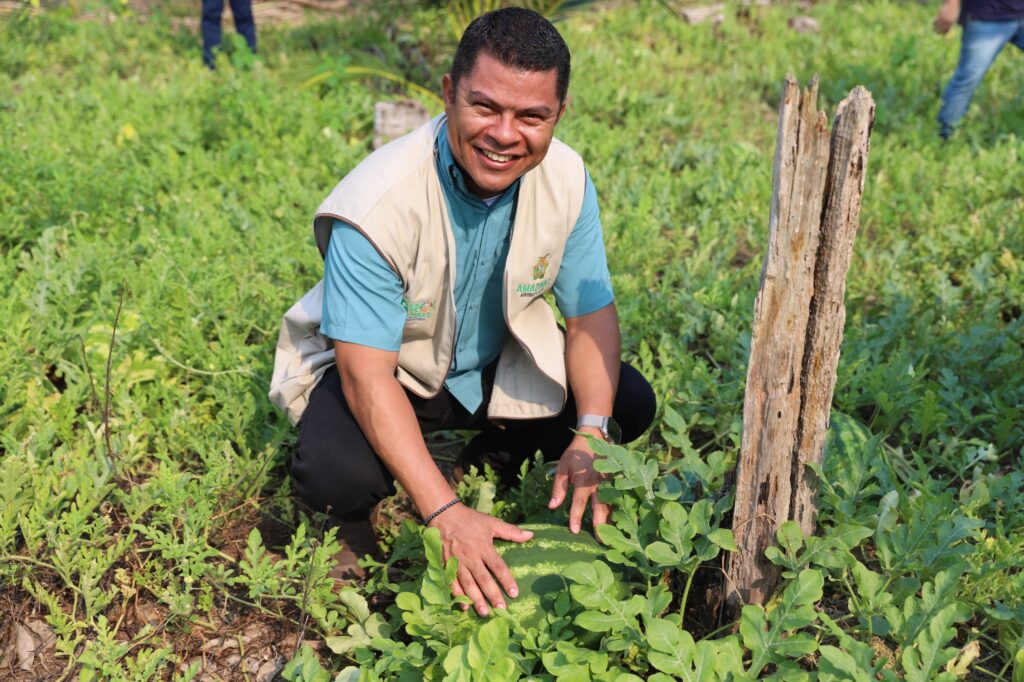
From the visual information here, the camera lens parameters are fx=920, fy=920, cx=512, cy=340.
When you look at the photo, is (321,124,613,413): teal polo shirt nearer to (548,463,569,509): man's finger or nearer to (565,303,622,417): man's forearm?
(565,303,622,417): man's forearm

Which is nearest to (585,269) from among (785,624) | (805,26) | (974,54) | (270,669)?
(785,624)

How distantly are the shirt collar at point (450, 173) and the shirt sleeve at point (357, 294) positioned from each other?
0.34 m

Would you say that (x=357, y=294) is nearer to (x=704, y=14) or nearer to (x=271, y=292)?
(x=271, y=292)

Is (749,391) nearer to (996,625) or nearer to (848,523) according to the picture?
(848,523)

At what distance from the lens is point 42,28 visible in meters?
10.1

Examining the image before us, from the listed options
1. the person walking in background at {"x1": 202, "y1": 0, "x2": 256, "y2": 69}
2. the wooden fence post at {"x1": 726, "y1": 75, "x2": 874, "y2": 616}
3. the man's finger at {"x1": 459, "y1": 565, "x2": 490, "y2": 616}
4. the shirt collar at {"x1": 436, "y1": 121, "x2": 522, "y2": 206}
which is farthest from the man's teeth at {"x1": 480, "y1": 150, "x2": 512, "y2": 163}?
the person walking in background at {"x1": 202, "y1": 0, "x2": 256, "y2": 69}

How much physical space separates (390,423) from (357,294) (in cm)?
41

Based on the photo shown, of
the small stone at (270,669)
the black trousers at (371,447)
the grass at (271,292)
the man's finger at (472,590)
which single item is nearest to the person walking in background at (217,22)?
the grass at (271,292)

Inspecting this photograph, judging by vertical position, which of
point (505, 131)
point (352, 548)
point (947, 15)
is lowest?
point (352, 548)

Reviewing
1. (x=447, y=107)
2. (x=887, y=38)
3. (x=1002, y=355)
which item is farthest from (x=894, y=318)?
(x=887, y=38)

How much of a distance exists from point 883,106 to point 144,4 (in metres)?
9.35

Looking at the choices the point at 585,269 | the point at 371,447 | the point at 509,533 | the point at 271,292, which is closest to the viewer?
the point at 509,533

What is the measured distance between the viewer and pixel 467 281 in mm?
3143

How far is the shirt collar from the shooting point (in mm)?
2926
